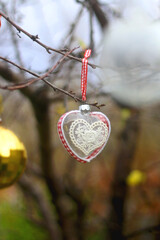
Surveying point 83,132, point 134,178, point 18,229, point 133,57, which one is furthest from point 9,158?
point 18,229

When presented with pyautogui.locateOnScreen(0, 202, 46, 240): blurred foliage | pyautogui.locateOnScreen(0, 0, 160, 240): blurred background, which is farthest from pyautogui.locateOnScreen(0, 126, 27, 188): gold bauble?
pyautogui.locateOnScreen(0, 202, 46, 240): blurred foliage

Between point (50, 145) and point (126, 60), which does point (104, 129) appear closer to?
point (126, 60)

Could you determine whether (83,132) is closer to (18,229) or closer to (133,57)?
(133,57)

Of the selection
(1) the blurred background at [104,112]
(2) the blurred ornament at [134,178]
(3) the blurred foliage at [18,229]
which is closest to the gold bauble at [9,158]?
(1) the blurred background at [104,112]

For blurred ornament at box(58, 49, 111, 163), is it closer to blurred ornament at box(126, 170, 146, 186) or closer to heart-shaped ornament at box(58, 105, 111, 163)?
heart-shaped ornament at box(58, 105, 111, 163)

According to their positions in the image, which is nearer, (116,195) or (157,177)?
(116,195)

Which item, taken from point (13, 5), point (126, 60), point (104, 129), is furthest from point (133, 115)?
point (104, 129)
